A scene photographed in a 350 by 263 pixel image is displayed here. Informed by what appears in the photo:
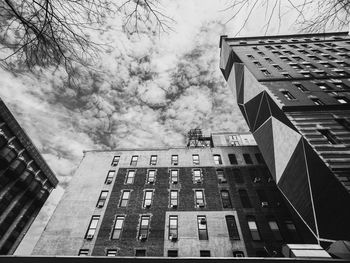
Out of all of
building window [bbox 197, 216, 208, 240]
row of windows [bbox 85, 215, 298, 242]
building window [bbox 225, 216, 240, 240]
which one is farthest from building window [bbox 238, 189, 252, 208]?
building window [bbox 197, 216, 208, 240]

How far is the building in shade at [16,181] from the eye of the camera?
118 ft

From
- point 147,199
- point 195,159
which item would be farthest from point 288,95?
point 147,199

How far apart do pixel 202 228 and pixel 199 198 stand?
3.73 metres

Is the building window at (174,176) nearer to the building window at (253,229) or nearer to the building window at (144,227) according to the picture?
the building window at (144,227)

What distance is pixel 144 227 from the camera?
20781mm

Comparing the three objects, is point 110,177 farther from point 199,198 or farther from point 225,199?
point 225,199

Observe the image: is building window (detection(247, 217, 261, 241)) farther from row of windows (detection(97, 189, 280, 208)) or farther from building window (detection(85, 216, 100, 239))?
building window (detection(85, 216, 100, 239))

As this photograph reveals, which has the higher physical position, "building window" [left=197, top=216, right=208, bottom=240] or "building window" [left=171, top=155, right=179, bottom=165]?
"building window" [left=171, top=155, right=179, bottom=165]

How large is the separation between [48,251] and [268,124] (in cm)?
2420

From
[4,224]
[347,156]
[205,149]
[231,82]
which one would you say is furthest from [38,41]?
[4,224]

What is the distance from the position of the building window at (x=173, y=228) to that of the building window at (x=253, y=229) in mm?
7153

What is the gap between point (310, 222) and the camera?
1600cm

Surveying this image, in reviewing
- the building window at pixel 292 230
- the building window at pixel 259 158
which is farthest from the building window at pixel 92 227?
the building window at pixel 259 158

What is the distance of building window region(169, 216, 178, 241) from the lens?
19.4m
